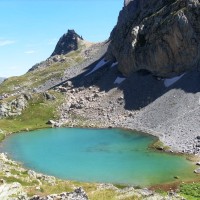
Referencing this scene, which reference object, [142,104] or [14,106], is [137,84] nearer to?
[142,104]

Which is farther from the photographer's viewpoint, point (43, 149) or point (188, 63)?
point (188, 63)

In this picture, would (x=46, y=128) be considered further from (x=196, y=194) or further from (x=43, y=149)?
(x=196, y=194)

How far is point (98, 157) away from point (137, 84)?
57518mm

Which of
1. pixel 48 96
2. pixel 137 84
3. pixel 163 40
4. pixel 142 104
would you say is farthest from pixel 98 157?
pixel 48 96

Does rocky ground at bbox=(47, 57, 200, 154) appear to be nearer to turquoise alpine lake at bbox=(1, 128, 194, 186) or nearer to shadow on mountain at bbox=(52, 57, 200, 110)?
shadow on mountain at bbox=(52, 57, 200, 110)

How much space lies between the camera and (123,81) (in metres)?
144

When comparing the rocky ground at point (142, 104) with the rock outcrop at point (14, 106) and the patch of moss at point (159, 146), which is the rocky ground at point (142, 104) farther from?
the rock outcrop at point (14, 106)

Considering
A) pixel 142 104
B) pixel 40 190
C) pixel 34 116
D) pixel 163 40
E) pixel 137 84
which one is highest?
pixel 163 40

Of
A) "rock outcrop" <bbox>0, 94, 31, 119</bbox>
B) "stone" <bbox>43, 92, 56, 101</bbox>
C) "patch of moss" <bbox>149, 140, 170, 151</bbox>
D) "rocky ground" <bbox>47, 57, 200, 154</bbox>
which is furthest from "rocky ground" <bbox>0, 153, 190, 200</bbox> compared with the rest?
"stone" <bbox>43, 92, 56, 101</bbox>

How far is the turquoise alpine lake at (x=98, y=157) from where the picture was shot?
223ft

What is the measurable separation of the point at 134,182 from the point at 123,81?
82.7 metres

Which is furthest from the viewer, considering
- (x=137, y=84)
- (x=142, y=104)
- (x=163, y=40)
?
(x=137, y=84)

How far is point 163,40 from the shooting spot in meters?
132

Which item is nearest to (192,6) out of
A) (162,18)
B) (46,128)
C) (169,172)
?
(162,18)
